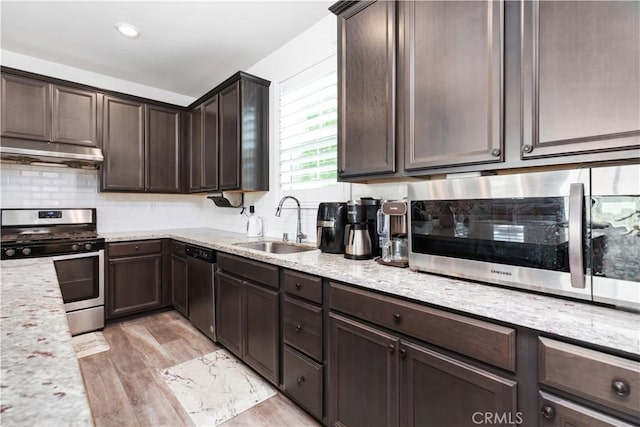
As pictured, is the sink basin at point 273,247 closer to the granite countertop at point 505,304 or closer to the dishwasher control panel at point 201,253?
the dishwasher control panel at point 201,253

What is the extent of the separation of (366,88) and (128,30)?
2.23m

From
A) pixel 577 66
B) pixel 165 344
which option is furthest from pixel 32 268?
pixel 577 66

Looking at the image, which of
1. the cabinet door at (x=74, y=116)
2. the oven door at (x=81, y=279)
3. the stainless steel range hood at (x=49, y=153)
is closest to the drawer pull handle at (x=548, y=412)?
the oven door at (x=81, y=279)

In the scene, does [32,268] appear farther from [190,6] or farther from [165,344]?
[190,6]

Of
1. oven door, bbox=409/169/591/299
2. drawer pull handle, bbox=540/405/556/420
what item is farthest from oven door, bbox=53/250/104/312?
drawer pull handle, bbox=540/405/556/420

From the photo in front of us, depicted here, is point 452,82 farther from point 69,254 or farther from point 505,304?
point 69,254

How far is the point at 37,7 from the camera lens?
7.50 feet

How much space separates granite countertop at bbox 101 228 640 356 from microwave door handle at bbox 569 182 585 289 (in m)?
0.09

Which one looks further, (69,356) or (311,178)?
(311,178)

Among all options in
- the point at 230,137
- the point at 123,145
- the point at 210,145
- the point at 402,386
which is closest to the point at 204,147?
the point at 210,145

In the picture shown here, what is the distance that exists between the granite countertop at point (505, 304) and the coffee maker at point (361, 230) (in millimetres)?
147

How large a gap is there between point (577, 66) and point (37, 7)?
3.48 metres

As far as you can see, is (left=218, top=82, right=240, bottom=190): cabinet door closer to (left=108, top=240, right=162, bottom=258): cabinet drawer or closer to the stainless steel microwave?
(left=108, top=240, right=162, bottom=258): cabinet drawer

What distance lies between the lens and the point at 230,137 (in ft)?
9.70
